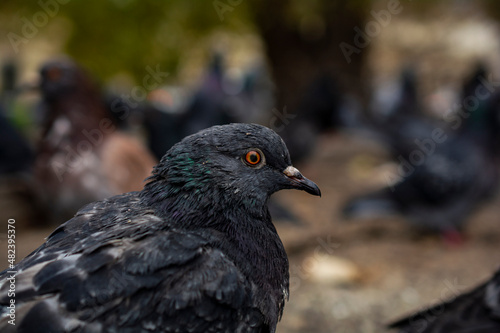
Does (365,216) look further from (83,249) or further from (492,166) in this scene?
(83,249)

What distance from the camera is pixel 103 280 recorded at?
217cm

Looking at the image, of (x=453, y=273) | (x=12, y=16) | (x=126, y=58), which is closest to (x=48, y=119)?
(x=126, y=58)

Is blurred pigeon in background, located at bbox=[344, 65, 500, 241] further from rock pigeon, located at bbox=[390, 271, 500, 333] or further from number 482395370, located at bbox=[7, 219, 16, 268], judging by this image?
number 482395370, located at bbox=[7, 219, 16, 268]

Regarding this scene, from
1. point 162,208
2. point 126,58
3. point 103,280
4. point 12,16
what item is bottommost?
point 103,280

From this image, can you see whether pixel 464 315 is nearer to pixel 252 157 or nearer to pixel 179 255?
pixel 252 157

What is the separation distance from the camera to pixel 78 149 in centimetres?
625

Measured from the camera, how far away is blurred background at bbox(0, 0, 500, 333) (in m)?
6.02

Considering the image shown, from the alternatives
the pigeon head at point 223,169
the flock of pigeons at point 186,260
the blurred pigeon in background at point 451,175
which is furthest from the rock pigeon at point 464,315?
the blurred pigeon in background at point 451,175

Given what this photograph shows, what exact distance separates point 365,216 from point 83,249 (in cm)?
565

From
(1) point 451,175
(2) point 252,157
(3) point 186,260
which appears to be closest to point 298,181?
(2) point 252,157

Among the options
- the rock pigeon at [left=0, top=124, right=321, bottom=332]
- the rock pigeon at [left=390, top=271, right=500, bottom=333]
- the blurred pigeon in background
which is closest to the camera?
the rock pigeon at [left=0, top=124, right=321, bottom=332]

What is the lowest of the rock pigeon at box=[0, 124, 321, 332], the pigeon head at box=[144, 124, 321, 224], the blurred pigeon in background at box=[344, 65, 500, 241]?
the rock pigeon at box=[0, 124, 321, 332]

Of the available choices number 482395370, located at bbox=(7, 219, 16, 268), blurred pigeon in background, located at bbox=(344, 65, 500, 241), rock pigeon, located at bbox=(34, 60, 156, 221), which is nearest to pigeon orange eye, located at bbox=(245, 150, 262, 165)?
number 482395370, located at bbox=(7, 219, 16, 268)

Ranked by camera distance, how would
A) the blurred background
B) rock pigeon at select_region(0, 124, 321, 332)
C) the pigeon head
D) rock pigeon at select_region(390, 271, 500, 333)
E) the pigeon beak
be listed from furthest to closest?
the blurred background < rock pigeon at select_region(390, 271, 500, 333) < the pigeon beak < the pigeon head < rock pigeon at select_region(0, 124, 321, 332)
